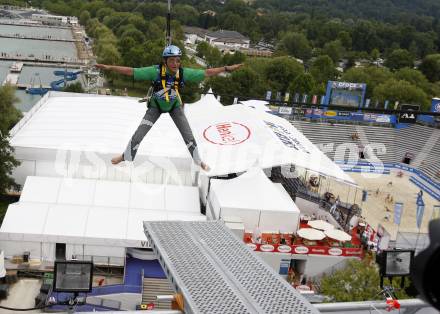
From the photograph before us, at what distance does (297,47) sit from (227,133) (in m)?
53.5

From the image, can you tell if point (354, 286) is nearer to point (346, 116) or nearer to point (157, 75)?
point (157, 75)

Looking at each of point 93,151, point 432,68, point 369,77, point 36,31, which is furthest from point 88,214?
point 36,31

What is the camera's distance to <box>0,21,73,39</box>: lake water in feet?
249

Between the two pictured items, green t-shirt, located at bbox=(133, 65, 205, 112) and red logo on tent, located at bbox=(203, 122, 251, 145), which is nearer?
green t-shirt, located at bbox=(133, 65, 205, 112)

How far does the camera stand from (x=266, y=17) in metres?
90.1

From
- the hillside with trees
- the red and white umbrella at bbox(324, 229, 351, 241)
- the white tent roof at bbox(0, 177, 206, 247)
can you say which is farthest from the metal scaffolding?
the hillside with trees

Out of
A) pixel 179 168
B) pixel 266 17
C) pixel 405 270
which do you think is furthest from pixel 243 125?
pixel 266 17

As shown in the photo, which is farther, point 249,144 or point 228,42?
point 228,42

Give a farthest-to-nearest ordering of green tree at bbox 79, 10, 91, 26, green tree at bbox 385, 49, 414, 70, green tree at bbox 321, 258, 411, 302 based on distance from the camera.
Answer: green tree at bbox 79, 10, 91, 26 < green tree at bbox 385, 49, 414, 70 < green tree at bbox 321, 258, 411, 302

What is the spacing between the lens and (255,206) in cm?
1384

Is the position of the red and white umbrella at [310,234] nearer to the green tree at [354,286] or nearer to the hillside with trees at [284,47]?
the green tree at [354,286]

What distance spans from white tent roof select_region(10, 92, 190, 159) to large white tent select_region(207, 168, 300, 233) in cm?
307

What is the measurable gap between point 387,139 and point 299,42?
41287 mm

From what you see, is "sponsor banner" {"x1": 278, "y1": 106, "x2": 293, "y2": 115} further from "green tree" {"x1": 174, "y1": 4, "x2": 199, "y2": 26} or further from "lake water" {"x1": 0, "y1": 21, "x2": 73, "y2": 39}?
"green tree" {"x1": 174, "y1": 4, "x2": 199, "y2": 26}
